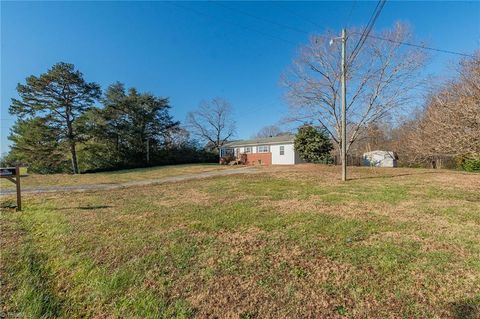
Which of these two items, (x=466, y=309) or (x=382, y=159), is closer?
(x=466, y=309)

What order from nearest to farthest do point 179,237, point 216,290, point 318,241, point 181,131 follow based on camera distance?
point 216,290 → point 318,241 → point 179,237 → point 181,131

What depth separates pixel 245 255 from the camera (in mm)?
3289

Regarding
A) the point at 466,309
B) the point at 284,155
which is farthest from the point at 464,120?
the point at 284,155

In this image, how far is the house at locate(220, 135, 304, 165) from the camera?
25141 millimetres

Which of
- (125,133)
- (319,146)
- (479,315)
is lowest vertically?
(479,315)

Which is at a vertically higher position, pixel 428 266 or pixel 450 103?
pixel 450 103

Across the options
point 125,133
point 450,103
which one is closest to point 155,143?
point 125,133

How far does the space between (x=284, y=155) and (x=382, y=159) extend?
528 inches

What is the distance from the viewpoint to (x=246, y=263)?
3061 mm

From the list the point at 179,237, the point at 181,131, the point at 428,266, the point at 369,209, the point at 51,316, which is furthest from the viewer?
the point at 181,131

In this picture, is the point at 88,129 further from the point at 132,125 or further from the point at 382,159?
the point at 382,159

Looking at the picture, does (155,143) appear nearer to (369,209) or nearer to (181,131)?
(181,131)

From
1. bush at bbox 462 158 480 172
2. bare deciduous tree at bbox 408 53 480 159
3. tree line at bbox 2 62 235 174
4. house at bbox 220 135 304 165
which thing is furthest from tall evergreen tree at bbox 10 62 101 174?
bush at bbox 462 158 480 172

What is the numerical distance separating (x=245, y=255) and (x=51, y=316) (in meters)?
2.17
